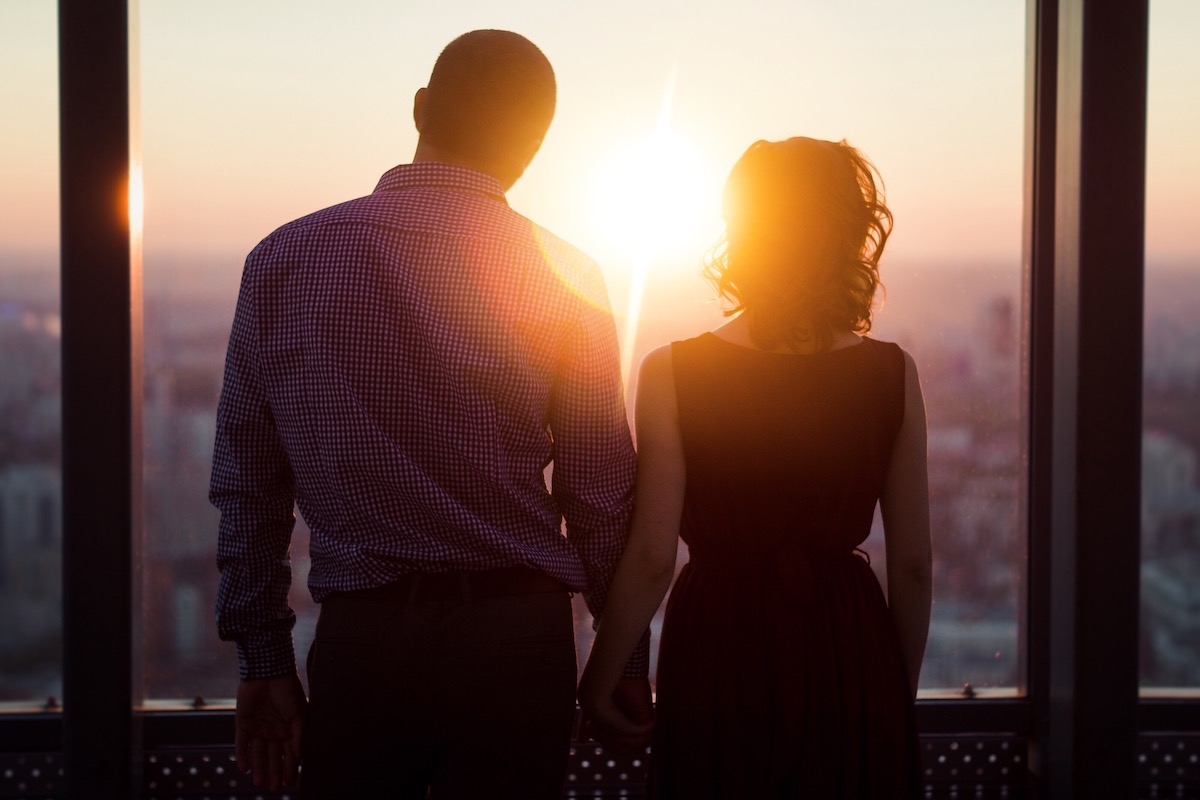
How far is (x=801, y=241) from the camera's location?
4.61 ft

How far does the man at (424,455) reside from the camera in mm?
1191

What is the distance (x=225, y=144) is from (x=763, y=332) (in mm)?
1397

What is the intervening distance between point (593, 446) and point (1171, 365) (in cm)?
167

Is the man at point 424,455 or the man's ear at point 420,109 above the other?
the man's ear at point 420,109

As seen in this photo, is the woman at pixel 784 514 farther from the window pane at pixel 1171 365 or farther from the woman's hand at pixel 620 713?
the window pane at pixel 1171 365

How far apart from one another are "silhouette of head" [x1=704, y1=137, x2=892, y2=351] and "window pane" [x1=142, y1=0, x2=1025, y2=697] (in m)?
0.73

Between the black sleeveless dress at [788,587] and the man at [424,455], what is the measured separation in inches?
8.0

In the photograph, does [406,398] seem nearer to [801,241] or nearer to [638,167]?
[801,241]

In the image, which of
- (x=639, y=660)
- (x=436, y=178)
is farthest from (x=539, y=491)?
(x=436, y=178)

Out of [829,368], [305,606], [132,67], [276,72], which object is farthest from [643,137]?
[305,606]

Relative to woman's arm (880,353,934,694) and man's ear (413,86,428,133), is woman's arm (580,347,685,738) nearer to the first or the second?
woman's arm (880,353,934,694)

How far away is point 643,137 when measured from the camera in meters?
2.15

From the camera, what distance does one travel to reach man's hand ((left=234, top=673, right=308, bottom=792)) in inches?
52.1

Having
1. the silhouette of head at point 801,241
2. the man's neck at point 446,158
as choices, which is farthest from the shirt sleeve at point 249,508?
the silhouette of head at point 801,241
